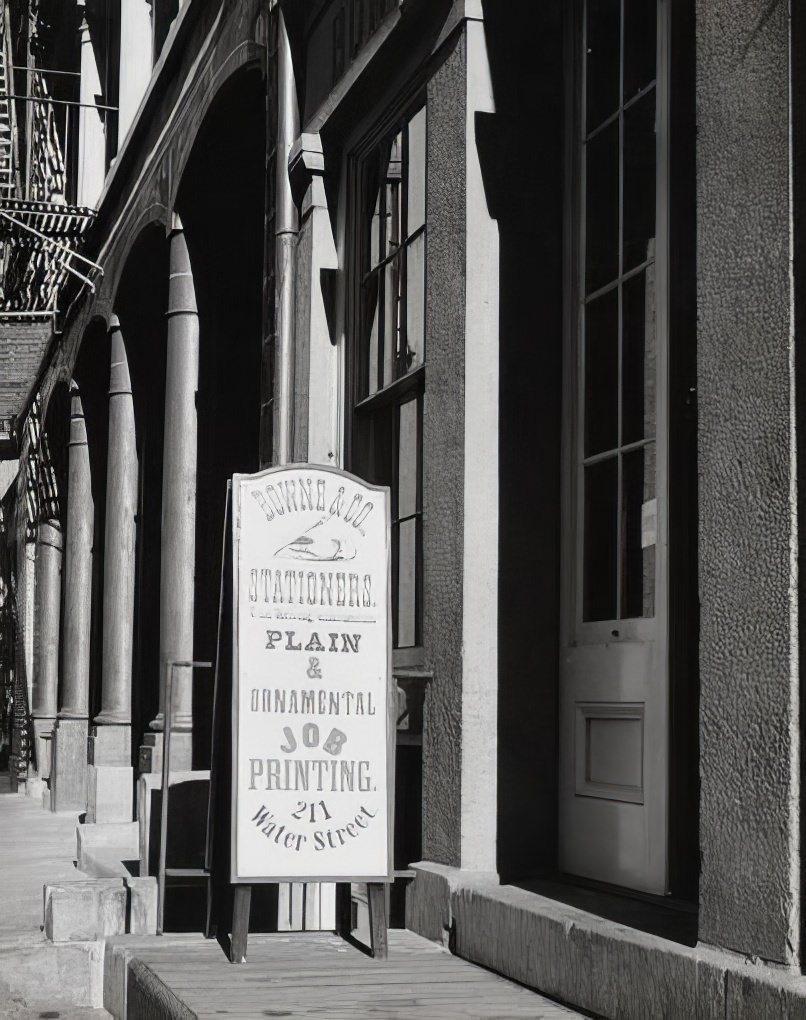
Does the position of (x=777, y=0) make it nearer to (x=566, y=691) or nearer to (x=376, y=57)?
(x=566, y=691)

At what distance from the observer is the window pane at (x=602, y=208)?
593 centimetres

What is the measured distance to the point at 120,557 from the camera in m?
15.3

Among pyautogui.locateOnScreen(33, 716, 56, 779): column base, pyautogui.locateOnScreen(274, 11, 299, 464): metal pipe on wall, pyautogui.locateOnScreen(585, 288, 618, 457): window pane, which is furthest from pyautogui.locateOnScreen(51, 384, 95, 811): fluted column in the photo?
pyautogui.locateOnScreen(585, 288, 618, 457): window pane

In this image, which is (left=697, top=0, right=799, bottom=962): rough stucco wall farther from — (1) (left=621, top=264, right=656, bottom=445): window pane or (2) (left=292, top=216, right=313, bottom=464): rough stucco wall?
(2) (left=292, top=216, right=313, bottom=464): rough stucco wall

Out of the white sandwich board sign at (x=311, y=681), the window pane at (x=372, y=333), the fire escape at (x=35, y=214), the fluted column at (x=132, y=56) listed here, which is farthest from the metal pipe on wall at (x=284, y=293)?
the fire escape at (x=35, y=214)

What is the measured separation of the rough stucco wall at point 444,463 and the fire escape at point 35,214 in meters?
9.86

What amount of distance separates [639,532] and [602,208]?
1375 mm

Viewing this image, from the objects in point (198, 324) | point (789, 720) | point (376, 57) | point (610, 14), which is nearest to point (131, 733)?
point (198, 324)

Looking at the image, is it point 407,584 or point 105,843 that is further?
point 105,843

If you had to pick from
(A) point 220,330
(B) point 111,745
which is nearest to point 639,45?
(A) point 220,330

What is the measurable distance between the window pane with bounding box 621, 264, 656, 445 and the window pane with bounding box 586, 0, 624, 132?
81 cm

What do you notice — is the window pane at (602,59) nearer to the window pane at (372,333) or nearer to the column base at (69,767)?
the window pane at (372,333)

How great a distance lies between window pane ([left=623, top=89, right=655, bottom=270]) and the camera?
18.4 feet

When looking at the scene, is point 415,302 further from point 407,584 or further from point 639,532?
point 639,532
